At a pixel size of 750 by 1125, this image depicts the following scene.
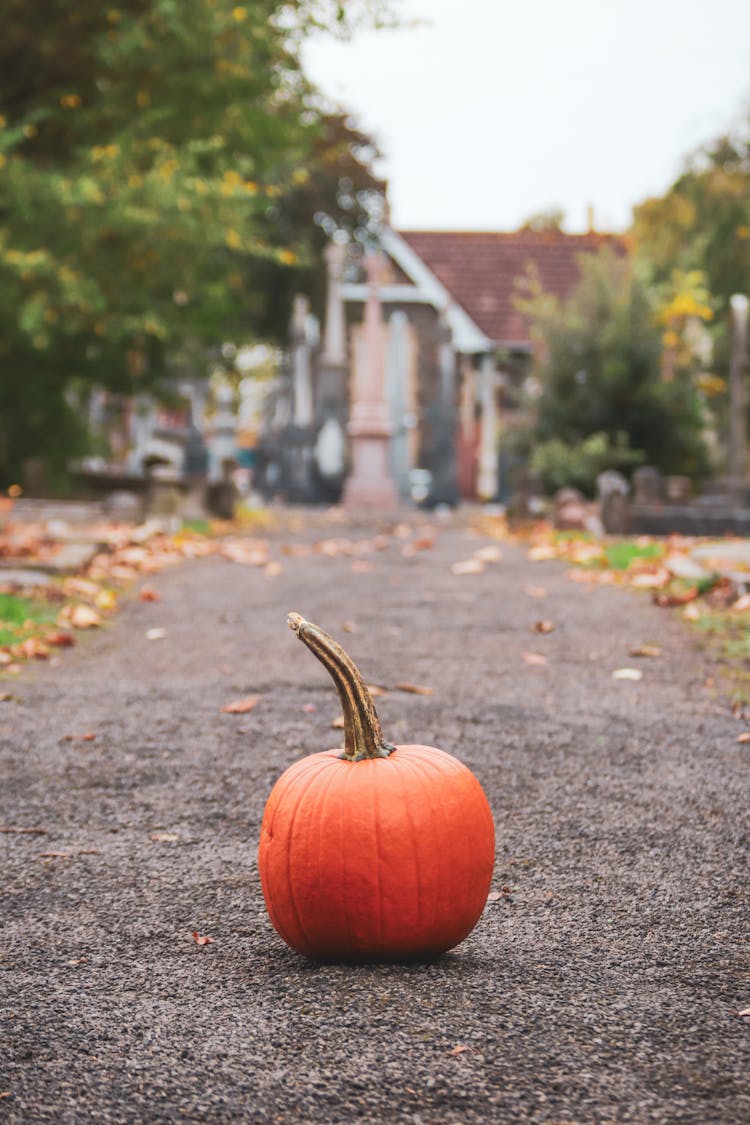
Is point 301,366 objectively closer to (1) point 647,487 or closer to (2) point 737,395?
(2) point 737,395

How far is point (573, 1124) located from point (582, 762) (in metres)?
2.15

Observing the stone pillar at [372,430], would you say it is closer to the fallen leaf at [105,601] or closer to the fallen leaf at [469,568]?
the fallen leaf at [469,568]

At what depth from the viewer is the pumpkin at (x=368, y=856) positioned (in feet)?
7.70

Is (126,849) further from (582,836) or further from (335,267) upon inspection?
(335,267)

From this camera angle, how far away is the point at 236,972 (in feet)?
7.68

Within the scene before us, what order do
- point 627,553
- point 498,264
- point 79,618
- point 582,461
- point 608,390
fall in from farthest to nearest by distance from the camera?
1. point 498,264
2. point 608,390
3. point 582,461
4. point 627,553
5. point 79,618

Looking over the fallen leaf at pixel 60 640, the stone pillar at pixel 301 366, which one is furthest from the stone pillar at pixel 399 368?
the fallen leaf at pixel 60 640

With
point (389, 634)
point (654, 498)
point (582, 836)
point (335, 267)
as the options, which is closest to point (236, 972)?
point (582, 836)

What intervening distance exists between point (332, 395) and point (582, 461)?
37.8ft

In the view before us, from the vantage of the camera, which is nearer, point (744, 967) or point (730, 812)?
point (744, 967)

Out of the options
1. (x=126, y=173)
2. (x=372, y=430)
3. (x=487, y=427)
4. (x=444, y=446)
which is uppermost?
(x=126, y=173)

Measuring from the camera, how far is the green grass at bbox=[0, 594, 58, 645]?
5.88 meters

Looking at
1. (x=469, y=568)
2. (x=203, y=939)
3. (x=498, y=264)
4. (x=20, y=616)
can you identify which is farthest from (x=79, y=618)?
(x=498, y=264)

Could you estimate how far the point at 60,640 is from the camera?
5949mm
